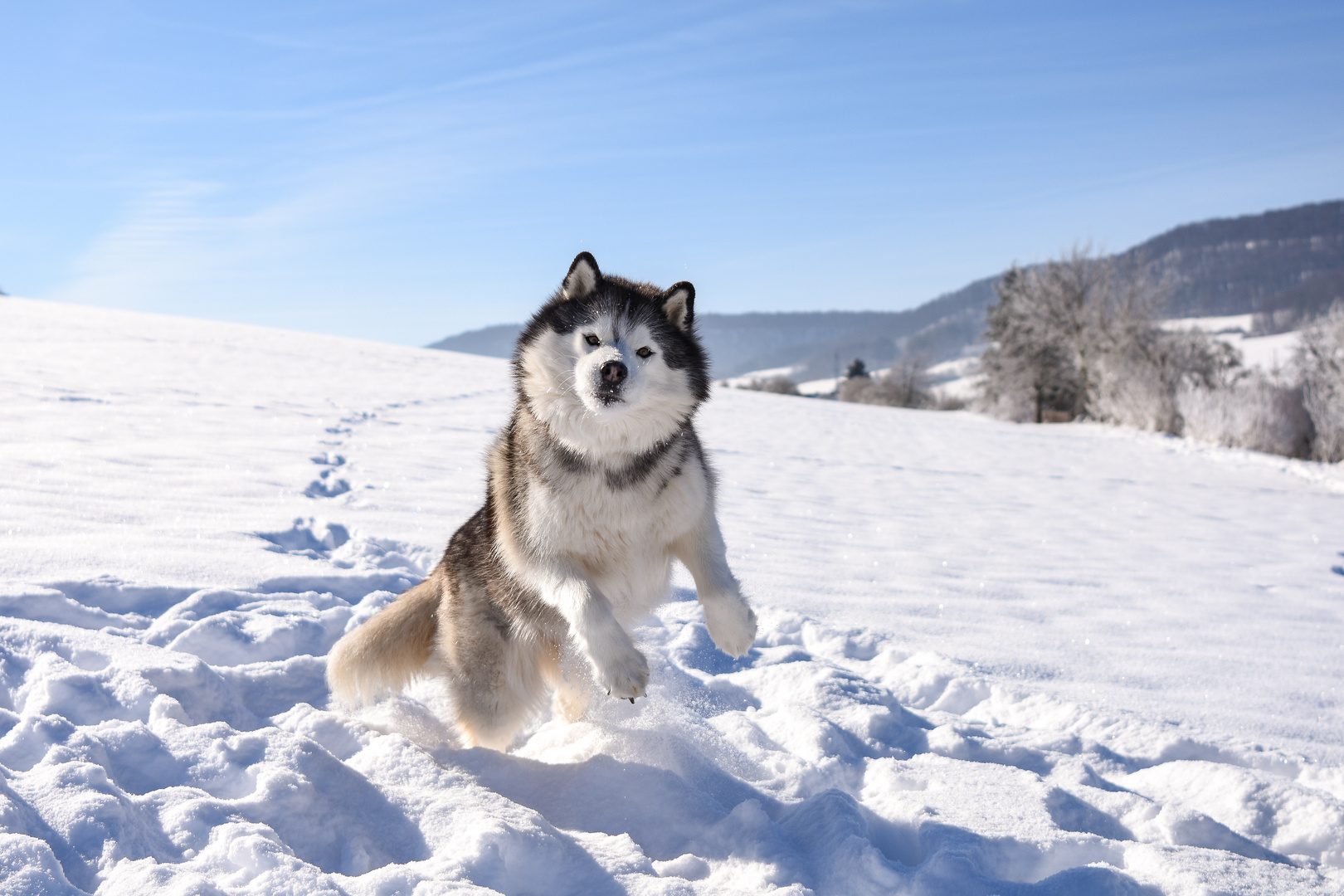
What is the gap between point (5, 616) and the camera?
3.10m

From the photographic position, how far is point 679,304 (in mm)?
2799

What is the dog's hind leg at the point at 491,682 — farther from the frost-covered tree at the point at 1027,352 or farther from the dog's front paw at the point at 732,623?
the frost-covered tree at the point at 1027,352

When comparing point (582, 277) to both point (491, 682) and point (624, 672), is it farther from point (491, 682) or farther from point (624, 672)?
point (491, 682)

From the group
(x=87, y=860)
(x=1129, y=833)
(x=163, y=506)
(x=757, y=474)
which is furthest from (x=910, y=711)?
(x=757, y=474)

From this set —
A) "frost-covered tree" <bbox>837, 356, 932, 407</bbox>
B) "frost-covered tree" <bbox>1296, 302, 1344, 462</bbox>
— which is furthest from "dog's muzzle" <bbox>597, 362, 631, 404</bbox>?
"frost-covered tree" <bbox>837, 356, 932, 407</bbox>

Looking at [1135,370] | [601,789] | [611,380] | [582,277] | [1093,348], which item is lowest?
[601,789]

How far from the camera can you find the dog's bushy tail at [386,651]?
2922mm

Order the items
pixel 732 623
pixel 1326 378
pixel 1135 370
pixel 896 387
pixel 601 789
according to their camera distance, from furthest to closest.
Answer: pixel 896 387, pixel 1135 370, pixel 1326 378, pixel 732 623, pixel 601 789

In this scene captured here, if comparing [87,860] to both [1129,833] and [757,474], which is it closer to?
[1129,833]

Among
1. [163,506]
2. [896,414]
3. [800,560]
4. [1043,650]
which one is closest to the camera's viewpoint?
[1043,650]

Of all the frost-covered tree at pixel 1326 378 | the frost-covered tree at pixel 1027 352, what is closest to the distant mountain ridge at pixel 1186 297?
the frost-covered tree at pixel 1027 352

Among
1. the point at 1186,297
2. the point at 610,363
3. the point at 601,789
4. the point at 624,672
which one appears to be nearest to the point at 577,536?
the point at 624,672

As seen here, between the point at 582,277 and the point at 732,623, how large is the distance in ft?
4.16

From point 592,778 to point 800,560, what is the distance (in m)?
3.17
